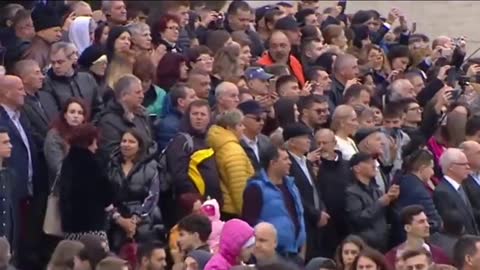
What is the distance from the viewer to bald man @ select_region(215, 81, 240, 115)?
55.8 ft

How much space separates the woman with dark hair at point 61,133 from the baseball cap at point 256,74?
2685mm

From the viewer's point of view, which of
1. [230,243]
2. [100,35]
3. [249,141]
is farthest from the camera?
[100,35]

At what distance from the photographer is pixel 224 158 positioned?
1648 centimetres

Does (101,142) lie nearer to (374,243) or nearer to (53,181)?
(53,181)

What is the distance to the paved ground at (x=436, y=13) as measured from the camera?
82.5ft

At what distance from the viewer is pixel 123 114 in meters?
16.4

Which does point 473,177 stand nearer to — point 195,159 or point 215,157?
point 215,157

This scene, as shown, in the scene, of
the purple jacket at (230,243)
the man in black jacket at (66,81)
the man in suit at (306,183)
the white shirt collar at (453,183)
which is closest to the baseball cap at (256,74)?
the man in suit at (306,183)

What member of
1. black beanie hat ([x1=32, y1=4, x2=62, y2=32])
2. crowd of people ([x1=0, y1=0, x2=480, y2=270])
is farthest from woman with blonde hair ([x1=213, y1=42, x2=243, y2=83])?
black beanie hat ([x1=32, y1=4, x2=62, y2=32])

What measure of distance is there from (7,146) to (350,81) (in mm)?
4958

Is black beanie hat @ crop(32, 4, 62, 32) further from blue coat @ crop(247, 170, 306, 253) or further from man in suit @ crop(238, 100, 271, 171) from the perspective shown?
blue coat @ crop(247, 170, 306, 253)

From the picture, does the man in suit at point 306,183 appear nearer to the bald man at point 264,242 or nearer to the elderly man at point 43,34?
the bald man at point 264,242

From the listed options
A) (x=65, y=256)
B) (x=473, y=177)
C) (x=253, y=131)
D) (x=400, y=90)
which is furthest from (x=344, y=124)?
(x=65, y=256)

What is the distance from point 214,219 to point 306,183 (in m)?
1.34
